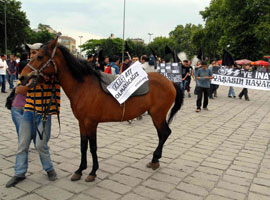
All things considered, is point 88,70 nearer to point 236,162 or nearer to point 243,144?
point 236,162

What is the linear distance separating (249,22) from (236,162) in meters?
35.1

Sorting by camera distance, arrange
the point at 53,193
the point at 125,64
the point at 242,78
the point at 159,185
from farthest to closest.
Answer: the point at 242,78, the point at 125,64, the point at 159,185, the point at 53,193

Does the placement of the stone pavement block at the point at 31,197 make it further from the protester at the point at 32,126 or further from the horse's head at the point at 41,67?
the horse's head at the point at 41,67

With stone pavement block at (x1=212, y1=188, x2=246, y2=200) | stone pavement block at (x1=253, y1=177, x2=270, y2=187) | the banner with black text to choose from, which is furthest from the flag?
stone pavement block at (x1=212, y1=188, x2=246, y2=200)

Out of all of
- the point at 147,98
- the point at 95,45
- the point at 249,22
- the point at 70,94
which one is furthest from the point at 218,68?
the point at 95,45

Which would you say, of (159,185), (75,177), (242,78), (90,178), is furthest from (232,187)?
(242,78)

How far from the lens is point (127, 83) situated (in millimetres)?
4047

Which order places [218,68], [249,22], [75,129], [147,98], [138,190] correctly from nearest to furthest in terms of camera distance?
1. [138,190]
2. [147,98]
3. [75,129]
4. [218,68]
5. [249,22]

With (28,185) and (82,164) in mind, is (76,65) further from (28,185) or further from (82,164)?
(28,185)

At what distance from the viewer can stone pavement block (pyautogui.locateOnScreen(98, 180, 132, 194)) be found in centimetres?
351

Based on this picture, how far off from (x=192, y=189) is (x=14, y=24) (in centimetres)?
4784

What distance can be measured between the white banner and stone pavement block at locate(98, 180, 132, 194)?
49.5 inches

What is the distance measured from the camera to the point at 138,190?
353cm

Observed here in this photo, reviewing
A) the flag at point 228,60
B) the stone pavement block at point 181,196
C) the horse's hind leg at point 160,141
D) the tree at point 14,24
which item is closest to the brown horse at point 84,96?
the horse's hind leg at point 160,141
